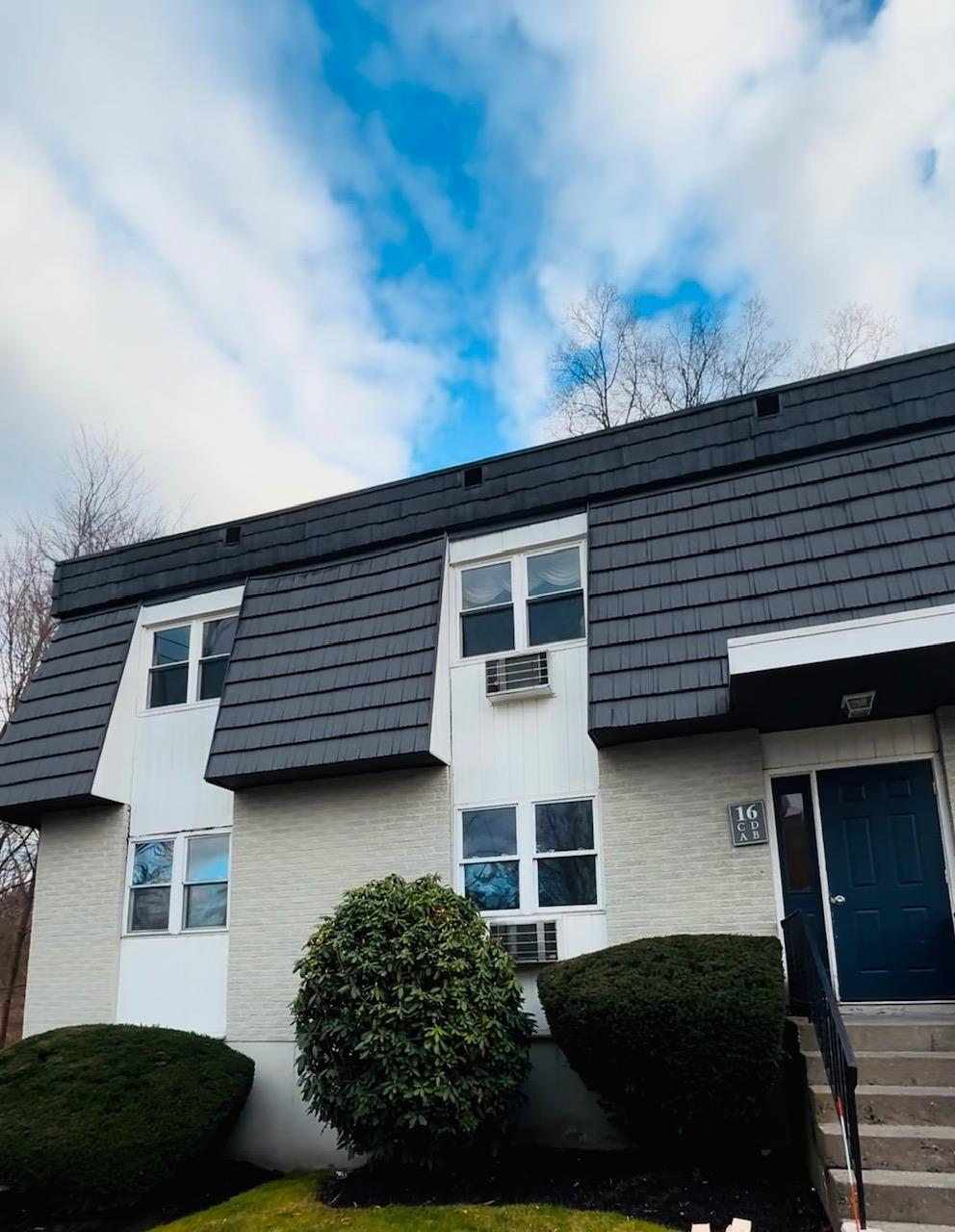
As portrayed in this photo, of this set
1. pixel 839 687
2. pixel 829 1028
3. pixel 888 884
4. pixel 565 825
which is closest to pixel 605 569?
pixel 565 825

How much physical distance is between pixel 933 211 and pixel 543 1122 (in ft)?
51.1

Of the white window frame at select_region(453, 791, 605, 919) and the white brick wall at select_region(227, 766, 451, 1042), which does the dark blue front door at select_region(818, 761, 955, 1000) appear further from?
the white brick wall at select_region(227, 766, 451, 1042)

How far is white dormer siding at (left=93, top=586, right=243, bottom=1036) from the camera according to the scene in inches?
429

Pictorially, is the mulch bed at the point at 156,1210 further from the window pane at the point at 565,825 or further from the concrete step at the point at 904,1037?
the concrete step at the point at 904,1037

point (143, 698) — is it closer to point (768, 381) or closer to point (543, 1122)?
point (543, 1122)

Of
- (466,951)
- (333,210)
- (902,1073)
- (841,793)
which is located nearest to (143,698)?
(466,951)

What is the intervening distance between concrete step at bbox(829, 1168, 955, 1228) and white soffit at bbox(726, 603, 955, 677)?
342 cm

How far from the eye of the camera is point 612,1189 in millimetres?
7051

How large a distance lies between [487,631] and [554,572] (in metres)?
1.01

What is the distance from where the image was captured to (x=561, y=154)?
1452cm

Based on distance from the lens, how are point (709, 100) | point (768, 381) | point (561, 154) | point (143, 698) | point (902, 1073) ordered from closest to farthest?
point (902, 1073) < point (709, 100) < point (143, 698) < point (561, 154) < point (768, 381)

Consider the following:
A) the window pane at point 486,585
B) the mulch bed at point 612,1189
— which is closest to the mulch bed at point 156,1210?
the mulch bed at point 612,1189

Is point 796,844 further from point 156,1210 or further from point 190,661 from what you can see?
point 190,661

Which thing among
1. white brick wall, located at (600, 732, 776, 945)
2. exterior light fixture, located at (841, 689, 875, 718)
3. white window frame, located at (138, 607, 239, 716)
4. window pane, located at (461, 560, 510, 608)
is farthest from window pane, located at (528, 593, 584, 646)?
white window frame, located at (138, 607, 239, 716)
